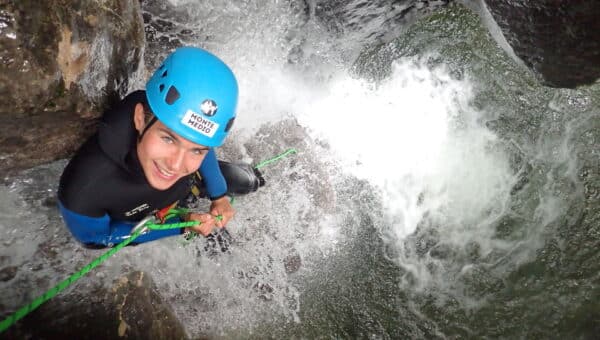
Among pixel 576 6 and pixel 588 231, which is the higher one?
pixel 576 6

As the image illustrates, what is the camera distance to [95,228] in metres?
2.08

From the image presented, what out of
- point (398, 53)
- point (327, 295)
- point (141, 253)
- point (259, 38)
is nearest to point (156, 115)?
point (141, 253)

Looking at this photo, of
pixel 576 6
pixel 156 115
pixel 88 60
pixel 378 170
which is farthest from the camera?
pixel 378 170

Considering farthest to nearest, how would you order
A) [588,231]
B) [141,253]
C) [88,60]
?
[588,231], [141,253], [88,60]

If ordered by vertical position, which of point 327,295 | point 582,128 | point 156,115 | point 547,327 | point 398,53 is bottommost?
point 327,295

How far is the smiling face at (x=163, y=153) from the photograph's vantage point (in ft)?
6.31

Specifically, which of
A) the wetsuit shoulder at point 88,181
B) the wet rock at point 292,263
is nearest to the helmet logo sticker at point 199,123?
the wetsuit shoulder at point 88,181

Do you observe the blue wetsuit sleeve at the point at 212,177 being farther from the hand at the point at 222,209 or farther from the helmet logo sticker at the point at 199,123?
the helmet logo sticker at the point at 199,123

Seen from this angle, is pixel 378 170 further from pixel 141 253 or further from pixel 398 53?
pixel 141 253

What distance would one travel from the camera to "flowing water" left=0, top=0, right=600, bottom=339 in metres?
4.01

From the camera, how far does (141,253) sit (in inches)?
133

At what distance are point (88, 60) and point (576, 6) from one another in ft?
12.8

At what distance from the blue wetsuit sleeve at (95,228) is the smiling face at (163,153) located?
0.39 metres

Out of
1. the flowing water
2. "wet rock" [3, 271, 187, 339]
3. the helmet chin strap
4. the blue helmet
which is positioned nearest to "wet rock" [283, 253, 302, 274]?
the flowing water
